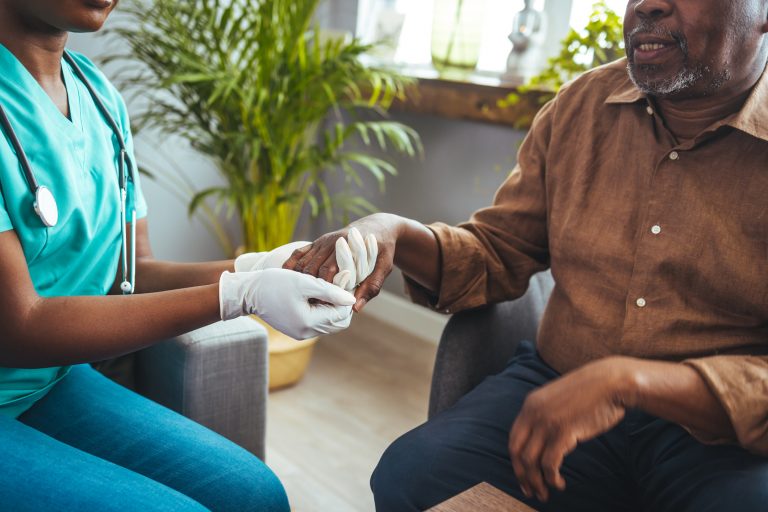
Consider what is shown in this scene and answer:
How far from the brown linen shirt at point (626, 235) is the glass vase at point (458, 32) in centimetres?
133

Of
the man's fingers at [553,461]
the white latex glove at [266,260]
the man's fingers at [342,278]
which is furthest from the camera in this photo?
the white latex glove at [266,260]

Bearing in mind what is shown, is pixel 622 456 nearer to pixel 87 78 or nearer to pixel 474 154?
pixel 87 78

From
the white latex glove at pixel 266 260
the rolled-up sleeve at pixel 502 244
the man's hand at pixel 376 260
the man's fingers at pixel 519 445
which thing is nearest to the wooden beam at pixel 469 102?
the rolled-up sleeve at pixel 502 244

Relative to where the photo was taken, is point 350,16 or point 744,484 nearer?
point 744,484

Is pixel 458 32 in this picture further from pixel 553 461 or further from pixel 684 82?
pixel 553 461

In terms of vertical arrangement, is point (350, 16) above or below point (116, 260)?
above

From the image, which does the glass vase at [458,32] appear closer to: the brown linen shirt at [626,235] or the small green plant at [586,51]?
the small green plant at [586,51]

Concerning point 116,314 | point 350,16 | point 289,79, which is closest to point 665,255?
point 116,314

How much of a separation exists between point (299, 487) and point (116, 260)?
87cm

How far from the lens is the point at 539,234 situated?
1.43 meters

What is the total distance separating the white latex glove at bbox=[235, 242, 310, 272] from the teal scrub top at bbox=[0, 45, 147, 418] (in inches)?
8.2

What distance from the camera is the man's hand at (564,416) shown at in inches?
37.0

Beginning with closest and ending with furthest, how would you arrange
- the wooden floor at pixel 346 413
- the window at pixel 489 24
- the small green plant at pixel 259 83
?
the wooden floor at pixel 346 413 < the small green plant at pixel 259 83 < the window at pixel 489 24

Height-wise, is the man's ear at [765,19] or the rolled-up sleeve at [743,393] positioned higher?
the man's ear at [765,19]
